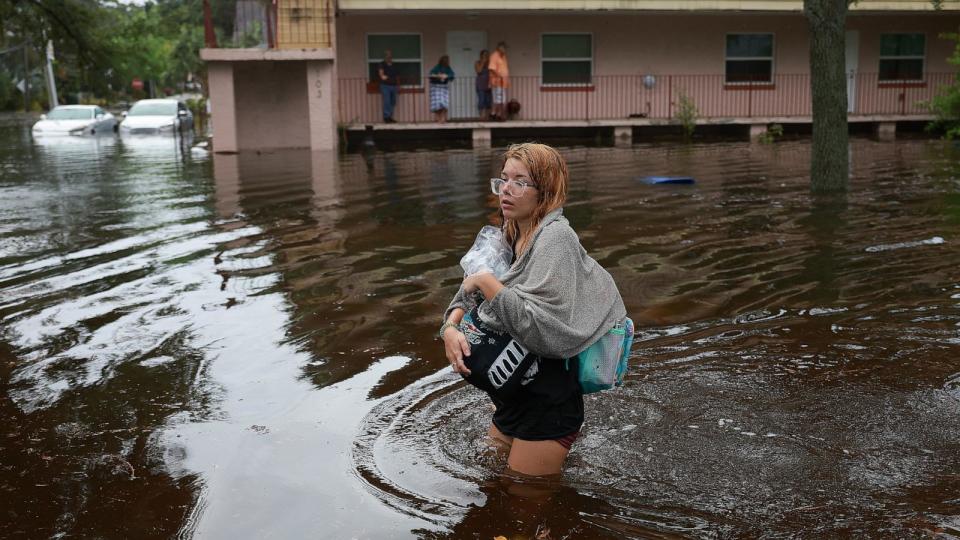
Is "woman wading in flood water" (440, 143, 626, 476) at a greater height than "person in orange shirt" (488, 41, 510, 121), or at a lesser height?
lesser

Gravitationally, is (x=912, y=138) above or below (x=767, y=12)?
below

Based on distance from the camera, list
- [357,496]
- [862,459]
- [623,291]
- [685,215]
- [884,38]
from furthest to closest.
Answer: [884,38], [685,215], [623,291], [862,459], [357,496]

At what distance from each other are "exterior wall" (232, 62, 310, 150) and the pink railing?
55.9 inches

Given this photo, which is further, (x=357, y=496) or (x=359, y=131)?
(x=359, y=131)

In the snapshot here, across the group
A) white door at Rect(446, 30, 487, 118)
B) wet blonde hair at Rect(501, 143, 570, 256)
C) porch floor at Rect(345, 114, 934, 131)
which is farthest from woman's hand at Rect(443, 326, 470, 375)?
white door at Rect(446, 30, 487, 118)

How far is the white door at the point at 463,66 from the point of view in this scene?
26.6 m

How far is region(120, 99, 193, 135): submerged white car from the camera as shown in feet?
105

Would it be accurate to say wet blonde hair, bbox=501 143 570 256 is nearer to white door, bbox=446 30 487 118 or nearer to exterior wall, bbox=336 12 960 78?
exterior wall, bbox=336 12 960 78

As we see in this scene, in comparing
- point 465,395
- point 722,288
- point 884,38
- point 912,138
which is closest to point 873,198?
point 722,288

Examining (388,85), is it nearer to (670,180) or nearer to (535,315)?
(670,180)

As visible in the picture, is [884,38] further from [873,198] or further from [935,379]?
[935,379]

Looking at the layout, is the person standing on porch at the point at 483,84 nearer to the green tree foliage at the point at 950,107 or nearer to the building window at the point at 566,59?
the building window at the point at 566,59

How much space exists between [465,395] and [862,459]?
2.04 metres

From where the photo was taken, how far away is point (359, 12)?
2441cm
